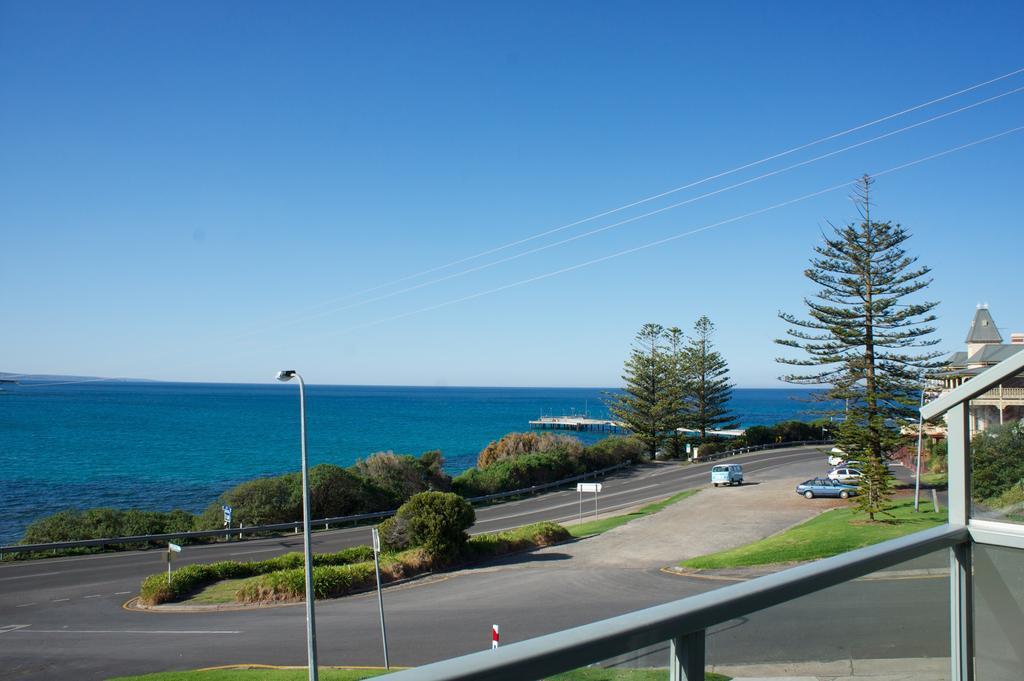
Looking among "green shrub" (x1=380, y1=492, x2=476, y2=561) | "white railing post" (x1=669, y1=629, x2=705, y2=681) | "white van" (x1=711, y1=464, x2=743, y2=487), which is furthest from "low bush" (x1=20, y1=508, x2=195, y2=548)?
"white railing post" (x1=669, y1=629, x2=705, y2=681)

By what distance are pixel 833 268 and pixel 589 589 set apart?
23.7 metres

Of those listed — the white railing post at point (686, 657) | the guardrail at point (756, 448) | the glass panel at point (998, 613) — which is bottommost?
the guardrail at point (756, 448)

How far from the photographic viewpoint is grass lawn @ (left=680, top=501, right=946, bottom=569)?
2050 centimetres

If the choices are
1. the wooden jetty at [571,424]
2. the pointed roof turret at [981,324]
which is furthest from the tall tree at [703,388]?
the wooden jetty at [571,424]

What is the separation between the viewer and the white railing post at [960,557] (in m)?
2.83

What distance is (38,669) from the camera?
47.0 feet

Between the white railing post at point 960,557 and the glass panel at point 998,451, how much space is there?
47mm

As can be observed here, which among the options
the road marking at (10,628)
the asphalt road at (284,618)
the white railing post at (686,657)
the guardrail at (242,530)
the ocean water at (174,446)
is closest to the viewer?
the white railing post at (686,657)

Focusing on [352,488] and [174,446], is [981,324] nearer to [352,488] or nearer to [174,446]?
[352,488]

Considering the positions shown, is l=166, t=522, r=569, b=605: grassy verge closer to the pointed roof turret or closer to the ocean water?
the ocean water

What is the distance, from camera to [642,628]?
1.57m

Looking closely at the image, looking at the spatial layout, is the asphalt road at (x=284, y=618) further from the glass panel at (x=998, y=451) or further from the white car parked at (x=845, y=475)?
the white car parked at (x=845, y=475)

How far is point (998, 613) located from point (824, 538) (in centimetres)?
2144

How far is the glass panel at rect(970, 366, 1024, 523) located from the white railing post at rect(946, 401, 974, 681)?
0.15 feet
